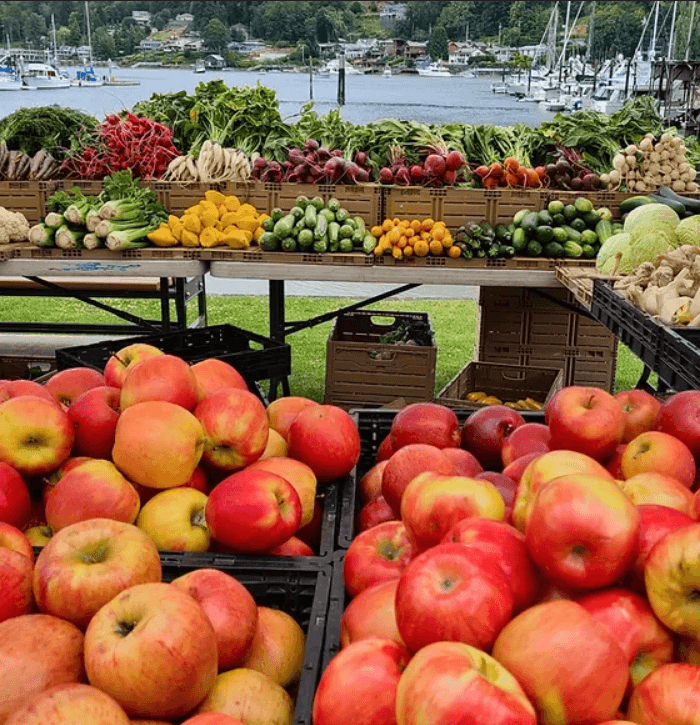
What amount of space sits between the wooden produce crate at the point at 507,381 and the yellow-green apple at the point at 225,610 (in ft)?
11.2

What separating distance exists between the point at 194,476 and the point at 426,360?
328 cm

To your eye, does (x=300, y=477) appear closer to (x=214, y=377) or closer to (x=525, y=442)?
(x=214, y=377)

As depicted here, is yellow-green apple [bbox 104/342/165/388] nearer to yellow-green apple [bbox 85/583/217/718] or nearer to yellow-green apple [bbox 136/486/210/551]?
yellow-green apple [bbox 136/486/210/551]

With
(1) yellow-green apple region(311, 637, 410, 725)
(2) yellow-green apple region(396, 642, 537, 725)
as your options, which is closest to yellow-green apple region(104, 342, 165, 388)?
(1) yellow-green apple region(311, 637, 410, 725)

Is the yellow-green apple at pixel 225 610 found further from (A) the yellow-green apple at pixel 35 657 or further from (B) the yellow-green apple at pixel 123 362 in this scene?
(B) the yellow-green apple at pixel 123 362

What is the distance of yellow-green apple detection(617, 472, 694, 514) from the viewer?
4.39ft

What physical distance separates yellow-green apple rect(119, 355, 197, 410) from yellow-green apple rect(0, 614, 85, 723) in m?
0.65

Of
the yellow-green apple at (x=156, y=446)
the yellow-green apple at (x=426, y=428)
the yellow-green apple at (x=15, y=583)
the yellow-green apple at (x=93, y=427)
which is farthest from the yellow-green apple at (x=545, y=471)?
the yellow-green apple at (x=93, y=427)

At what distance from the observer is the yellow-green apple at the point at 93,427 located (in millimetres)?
1742

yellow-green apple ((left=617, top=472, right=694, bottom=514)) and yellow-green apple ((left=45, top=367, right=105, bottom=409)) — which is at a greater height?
yellow-green apple ((left=617, top=472, right=694, bottom=514))

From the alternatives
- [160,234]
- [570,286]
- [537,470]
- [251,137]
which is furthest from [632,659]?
[251,137]

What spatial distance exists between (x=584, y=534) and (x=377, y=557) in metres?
0.43

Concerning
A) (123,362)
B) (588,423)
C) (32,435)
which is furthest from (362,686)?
(123,362)

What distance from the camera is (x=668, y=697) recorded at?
0.95 metres
